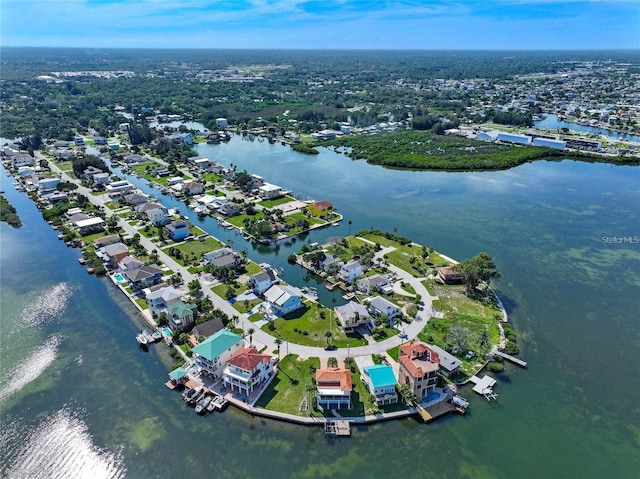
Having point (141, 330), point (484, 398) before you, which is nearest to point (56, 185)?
point (141, 330)

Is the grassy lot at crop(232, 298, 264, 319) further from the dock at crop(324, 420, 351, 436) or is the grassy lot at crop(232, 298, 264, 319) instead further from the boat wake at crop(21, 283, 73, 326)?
the boat wake at crop(21, 283, 73, 326)

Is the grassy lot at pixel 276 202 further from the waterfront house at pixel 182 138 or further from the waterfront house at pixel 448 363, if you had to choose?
the waterfront house at pixel 182 138

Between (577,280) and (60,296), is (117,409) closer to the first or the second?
(60,296)

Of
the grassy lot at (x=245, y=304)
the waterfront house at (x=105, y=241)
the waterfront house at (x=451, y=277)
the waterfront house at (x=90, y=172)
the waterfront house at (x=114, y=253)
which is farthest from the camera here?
the waterfront house at (x=90, y=172)

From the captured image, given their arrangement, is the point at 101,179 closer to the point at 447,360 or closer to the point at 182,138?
the point at 182,138

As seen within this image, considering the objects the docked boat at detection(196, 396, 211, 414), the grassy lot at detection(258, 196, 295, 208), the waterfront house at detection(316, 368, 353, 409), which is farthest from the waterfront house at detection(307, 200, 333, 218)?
the docked boat at detection(196, 396, 211, 414)

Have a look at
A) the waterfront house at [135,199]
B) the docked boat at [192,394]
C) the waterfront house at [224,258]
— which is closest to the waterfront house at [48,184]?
the waterfront house at [135,199]

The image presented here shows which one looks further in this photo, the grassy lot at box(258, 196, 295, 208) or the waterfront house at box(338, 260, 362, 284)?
the grassy lot at box(258, 196, 295, 208)
